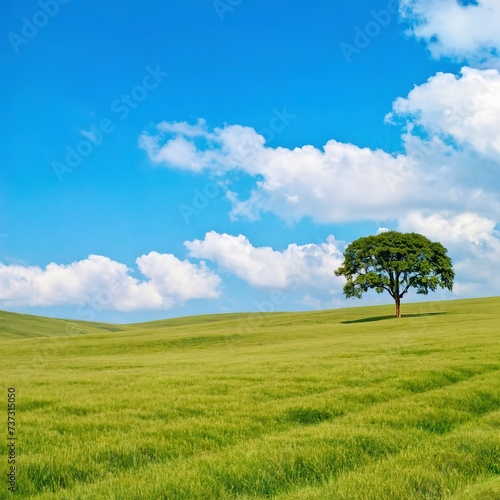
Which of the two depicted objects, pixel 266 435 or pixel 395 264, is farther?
pixel 395 264

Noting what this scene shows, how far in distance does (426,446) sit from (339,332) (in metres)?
51.0

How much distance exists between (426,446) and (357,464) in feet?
6.13

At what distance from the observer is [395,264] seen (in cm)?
7706

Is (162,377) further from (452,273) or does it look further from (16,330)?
(16,330)

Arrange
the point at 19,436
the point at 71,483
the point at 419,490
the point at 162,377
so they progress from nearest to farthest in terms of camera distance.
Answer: the point at 419,490, the point at 71,483, the point at 19,436, the point at 162,377

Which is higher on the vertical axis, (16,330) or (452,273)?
(452,273)

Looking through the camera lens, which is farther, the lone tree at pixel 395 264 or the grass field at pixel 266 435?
the lone tree at pixel 395 264

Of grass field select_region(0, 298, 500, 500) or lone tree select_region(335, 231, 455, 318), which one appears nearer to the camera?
grass field select_region(0, 298, 500, 500)

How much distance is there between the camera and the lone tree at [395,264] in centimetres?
7762

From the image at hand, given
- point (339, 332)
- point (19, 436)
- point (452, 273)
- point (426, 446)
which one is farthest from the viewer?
point (452, 273)

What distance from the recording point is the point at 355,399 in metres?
15.2

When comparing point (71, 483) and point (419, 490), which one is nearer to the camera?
point (419, 490)

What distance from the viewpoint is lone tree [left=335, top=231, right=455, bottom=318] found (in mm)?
77625

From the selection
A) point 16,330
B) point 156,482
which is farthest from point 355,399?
point 16,330
